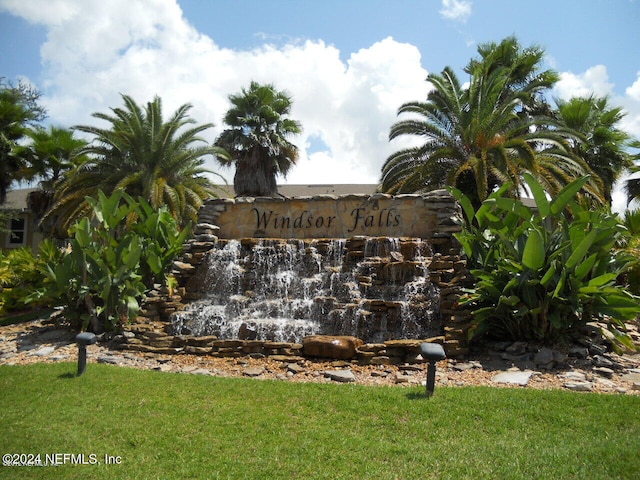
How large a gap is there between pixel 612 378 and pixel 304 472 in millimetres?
5604

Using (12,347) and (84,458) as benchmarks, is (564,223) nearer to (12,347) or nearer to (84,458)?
(84,458)

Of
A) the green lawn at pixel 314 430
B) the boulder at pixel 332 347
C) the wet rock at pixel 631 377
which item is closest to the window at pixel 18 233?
the green lawn at pixel 314 430

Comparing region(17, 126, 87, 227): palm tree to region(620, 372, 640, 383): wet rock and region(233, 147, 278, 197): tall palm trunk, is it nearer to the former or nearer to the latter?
region(233, 147, 278, 197): tall palm trunk

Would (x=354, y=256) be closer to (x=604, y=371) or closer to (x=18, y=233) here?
(x=604, y=371)

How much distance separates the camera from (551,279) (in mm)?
8930

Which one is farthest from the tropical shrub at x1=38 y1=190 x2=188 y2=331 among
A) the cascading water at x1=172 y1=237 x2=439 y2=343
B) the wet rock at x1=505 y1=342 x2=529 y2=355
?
the wet rock at x1=505 y1=342 x2=529 y2=355

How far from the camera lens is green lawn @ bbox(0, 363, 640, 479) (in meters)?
4.63

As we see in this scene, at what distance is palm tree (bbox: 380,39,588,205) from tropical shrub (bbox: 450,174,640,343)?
5.88 m

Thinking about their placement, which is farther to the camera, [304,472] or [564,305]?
[564,305]

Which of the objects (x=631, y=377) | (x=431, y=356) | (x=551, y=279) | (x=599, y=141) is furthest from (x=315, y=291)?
(x=599, y=141)

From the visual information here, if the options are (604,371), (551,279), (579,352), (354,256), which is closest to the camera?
(604,371)

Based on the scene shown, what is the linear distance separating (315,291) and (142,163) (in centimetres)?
1094

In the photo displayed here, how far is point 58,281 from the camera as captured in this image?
11.0m

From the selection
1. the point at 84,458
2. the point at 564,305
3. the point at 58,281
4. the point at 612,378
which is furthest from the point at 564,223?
the point at 58,281
